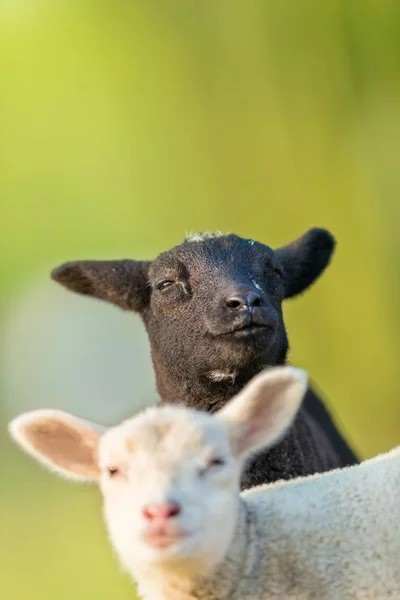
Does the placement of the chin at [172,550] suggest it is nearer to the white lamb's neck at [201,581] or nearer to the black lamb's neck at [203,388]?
the white lamb's neck at [201,581]

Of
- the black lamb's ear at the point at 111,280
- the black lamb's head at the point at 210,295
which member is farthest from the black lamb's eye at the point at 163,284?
the black lamb's ear at the point at 111,280

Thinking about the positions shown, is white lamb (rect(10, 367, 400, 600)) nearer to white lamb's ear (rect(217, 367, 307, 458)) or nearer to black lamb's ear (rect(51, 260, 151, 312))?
white lamb's ear (rect(217, 367, 307, 458))

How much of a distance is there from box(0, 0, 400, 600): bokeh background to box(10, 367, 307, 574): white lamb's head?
3.54 m

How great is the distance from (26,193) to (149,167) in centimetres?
78

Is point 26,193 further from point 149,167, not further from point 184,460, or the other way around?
point 184,460

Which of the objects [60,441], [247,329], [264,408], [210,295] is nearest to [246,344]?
[247,329]

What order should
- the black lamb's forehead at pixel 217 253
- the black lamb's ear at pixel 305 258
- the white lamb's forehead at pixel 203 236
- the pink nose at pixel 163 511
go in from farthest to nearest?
1. the black lamb's ear at pixel 305 258
2. the white lamb's forehead at pixel 203 236
3. the black lamb's forehead at pixel 217 253
4. the pink nose at pixel 163 511

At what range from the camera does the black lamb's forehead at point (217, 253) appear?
1821mm

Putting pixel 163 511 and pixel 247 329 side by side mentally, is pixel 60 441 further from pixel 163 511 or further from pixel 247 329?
pixel 247 329

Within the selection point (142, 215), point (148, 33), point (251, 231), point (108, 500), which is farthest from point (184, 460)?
point (148, 33)

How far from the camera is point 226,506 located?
1.12 meters

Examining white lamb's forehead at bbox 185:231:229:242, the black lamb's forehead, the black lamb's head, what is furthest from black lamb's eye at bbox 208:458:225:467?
white lamb's forehead at bbox 185:231:229:242

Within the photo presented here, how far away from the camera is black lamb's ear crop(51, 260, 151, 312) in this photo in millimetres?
2010

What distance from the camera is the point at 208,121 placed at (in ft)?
17.0
